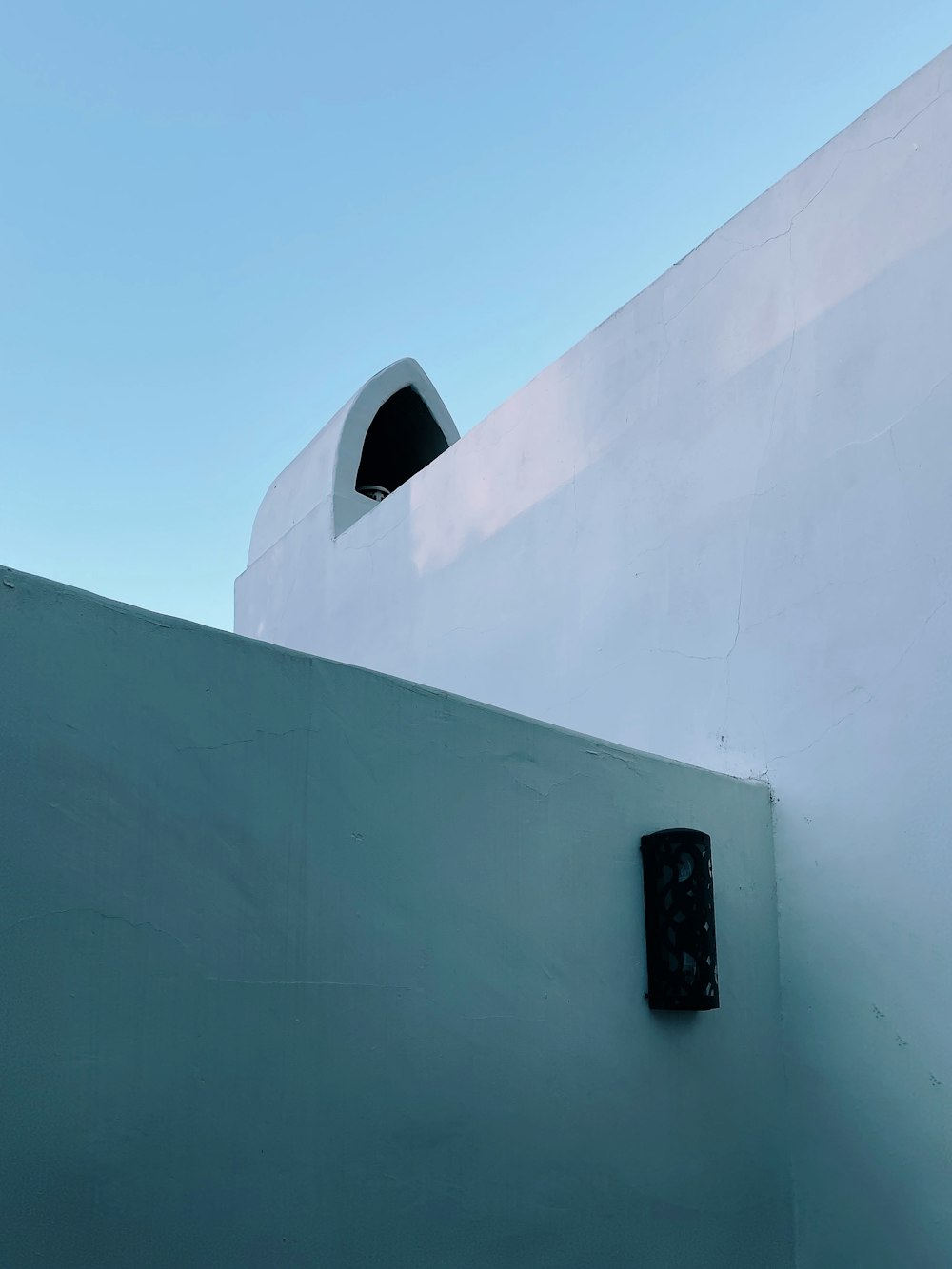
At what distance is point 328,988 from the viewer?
1.85m

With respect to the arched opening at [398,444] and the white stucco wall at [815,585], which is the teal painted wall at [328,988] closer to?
the white stucco wall at [815,585]

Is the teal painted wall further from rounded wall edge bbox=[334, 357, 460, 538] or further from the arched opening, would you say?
the arched opening

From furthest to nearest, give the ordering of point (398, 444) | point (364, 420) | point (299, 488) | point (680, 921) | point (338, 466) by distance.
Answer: point (398, 444) → point (299, 488) → point (364, 420) → point (338, 466) → point (680, 921)

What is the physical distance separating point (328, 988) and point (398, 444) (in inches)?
214

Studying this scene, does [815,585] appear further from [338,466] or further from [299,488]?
[299,488]

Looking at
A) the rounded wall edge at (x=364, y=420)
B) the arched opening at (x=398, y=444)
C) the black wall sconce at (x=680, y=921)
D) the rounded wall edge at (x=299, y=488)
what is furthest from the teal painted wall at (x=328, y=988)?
the arched opening at (x=398, y=444)

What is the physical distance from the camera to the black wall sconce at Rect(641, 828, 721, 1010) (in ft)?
8.04

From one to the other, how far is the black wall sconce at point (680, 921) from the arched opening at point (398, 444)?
427cm

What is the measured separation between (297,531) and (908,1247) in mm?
4578

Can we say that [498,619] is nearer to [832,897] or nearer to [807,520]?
[807,520]

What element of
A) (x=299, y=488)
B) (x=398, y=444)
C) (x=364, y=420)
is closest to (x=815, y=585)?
(x=364, y=420)

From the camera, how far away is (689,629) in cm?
327

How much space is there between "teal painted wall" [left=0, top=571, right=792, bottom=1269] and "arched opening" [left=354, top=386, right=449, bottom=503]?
4.41 meters

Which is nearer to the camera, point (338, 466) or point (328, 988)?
point (328, 988)
